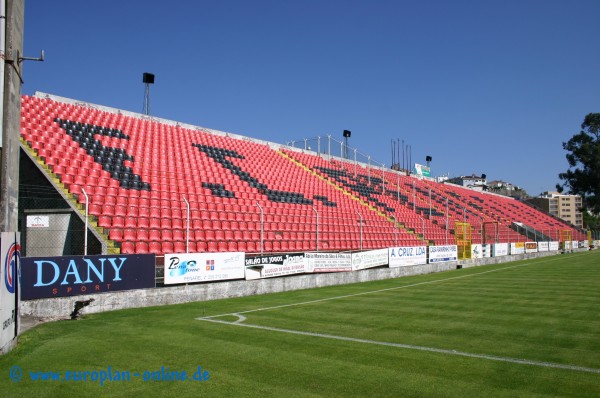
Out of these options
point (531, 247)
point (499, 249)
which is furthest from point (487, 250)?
point (531, 247)

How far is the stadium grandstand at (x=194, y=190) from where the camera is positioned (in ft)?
53.4

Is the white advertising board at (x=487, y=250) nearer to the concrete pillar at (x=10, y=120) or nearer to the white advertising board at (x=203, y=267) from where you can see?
the white advertising board at (x=203, y=267)

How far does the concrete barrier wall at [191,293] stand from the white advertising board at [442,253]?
13.6 ft

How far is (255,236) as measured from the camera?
1989cm

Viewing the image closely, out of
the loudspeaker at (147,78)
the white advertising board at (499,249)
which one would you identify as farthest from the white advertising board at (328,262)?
the loudspeaker at (147,78)

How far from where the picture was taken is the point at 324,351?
7.61 metres

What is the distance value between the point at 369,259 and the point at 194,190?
342 inches

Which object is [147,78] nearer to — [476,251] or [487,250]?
[476,251]

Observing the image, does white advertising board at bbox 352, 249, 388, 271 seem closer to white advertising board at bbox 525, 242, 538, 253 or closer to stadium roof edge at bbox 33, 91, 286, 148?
stadium roof edge at bbox 33, 91, 286, 148

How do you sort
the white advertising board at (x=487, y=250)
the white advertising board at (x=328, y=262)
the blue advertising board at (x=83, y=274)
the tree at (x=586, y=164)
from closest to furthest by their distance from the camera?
the blue advertising board at (x=83, y=274) < the white advertising board at (x=328, y=262) < the white advertising board at (x=487, y=250) < the tree at (x=586, y=164)

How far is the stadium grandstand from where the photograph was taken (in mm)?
16266

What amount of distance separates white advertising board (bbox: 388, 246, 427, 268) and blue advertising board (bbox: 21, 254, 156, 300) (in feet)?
43.7

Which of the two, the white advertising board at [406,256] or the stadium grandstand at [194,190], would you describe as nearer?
the stadium grandstand at [194,190]

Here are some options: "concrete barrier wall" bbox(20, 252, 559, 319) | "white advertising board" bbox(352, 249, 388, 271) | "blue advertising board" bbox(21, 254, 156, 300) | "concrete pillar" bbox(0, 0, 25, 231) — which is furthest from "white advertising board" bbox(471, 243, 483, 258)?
"concrete pillar" bbox(0, 0, 25, 231)
